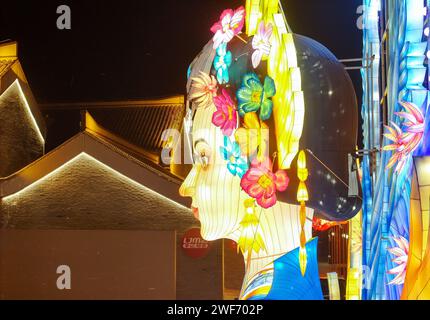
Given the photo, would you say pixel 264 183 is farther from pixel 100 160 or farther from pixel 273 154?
pixel 100 160

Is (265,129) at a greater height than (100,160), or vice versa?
(100,160)

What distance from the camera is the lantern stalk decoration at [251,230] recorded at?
7625 millimetres

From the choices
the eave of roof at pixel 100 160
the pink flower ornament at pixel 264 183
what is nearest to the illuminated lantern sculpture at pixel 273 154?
the pink flower ornament at pixel 264 183

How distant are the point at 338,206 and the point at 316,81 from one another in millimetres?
1232

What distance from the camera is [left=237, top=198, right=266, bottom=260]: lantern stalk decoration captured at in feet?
25.0

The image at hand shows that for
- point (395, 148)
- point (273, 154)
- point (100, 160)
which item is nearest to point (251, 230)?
point (273, 154)

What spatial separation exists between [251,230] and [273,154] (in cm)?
77

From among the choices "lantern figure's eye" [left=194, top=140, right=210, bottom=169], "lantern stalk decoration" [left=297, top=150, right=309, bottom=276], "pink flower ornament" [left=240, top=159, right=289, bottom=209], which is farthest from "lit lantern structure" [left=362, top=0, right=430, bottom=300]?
"lantern figure's eye" [left=194, top=140, right=210, bottom=169]

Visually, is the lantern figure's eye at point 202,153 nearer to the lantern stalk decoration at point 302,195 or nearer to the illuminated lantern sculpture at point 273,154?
the illuminated lantern sculpture at point 273,154

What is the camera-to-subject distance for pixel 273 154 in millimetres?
7648

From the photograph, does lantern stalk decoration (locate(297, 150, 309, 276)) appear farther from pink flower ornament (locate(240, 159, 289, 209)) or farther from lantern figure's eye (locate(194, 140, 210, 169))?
lantern figure's eye (locate(194, 140, 210, 169))

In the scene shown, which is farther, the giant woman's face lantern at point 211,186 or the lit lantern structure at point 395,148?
the giant woman's face lantern at point 211,186

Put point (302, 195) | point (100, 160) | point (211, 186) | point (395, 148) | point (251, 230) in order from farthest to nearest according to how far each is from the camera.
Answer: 1. point (100, 160)
2. point (211, 186)
3. point (251, 230)
4. point (302, 195)
5. point (395, 148)
